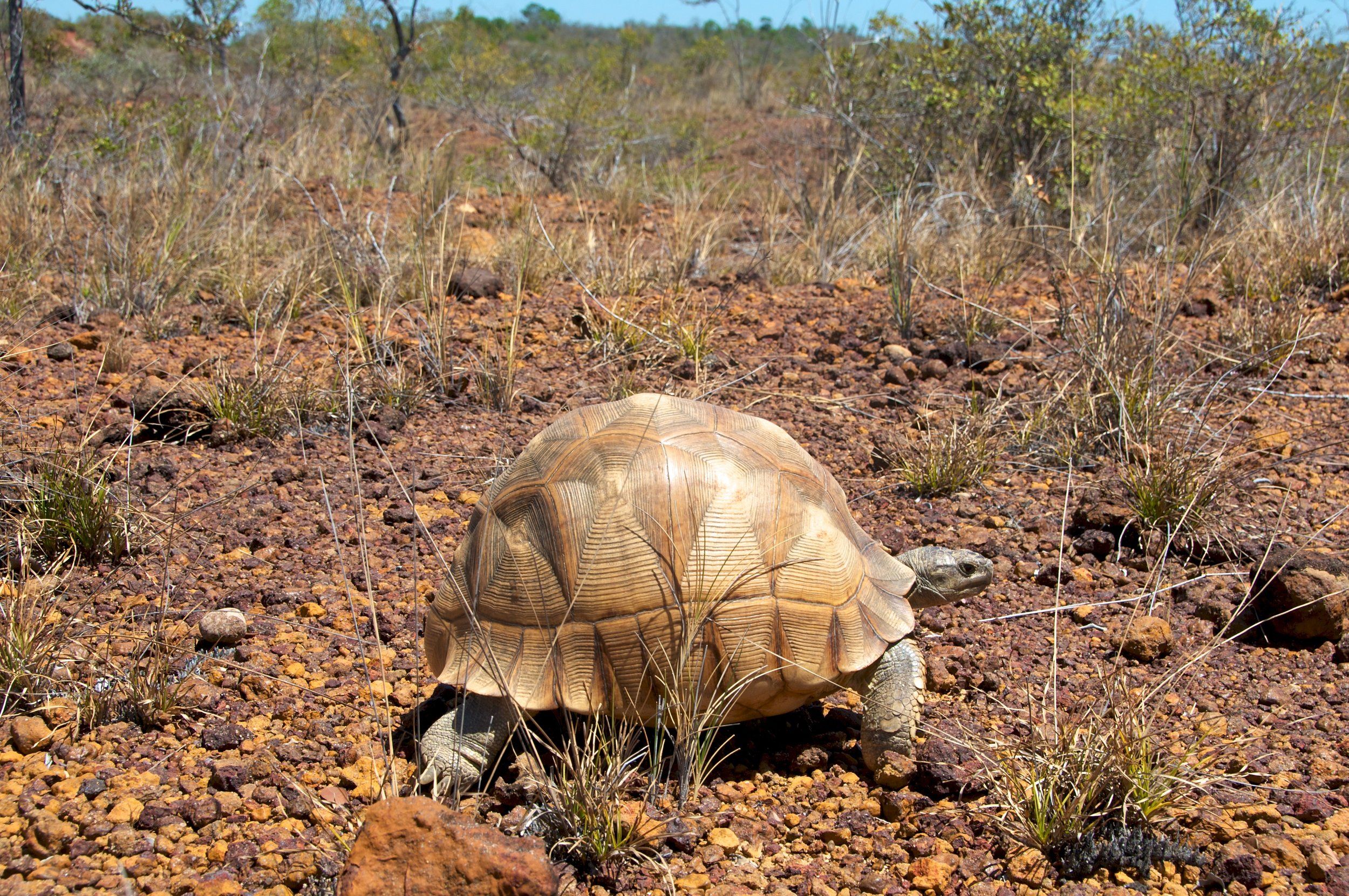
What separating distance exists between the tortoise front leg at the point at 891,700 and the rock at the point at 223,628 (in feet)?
5.72

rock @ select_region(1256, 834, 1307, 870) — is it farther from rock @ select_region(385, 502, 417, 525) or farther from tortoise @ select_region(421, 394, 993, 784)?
rock @ select_region(385, 502, 417, 525)

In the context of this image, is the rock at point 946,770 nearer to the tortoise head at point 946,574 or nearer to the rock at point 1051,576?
the tortoise head at point 946,574

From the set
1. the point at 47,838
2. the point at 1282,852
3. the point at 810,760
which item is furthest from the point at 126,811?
the point at 1282,852

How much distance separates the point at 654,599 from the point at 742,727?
60cm

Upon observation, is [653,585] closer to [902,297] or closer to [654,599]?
[654,599]

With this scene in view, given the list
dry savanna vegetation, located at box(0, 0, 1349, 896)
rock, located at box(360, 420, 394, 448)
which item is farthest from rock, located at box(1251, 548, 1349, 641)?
rock, located at box(360, 420, 394, 448)

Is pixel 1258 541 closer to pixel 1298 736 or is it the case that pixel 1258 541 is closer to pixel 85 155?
pixel 1298 736

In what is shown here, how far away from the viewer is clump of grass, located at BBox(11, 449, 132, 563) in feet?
10.4

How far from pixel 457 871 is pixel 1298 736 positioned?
2131 millimetres

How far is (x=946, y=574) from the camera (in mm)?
2852

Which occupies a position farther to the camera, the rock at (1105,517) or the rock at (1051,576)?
the rock at (1105,517)

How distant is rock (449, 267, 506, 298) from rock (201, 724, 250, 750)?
3.49 m

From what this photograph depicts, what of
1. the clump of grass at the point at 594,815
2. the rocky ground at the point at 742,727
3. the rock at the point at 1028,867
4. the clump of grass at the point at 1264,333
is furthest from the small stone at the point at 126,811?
the clump of grass at the point at 1264,333

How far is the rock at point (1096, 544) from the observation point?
359 centimetres
